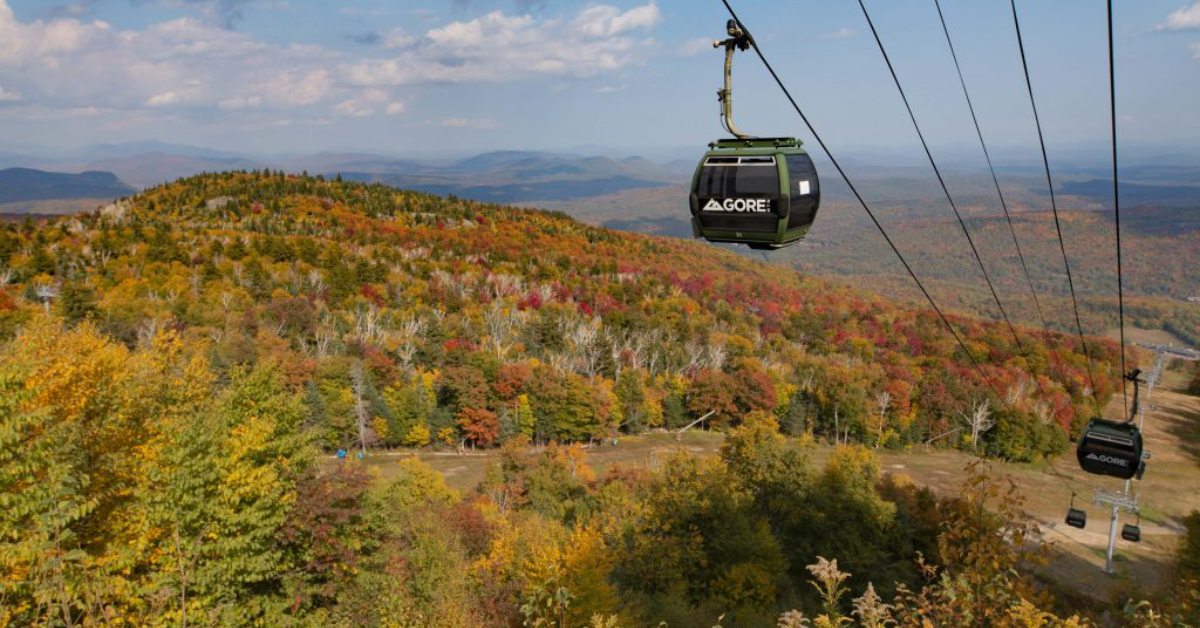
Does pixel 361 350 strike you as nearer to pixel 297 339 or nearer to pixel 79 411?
pixel 297 339

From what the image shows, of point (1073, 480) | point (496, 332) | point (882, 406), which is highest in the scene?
point (496, 332)

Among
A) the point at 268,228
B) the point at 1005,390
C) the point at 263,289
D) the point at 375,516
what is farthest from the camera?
the point at 268,228

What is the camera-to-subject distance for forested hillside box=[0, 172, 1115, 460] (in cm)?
6406

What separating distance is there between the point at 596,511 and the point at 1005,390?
211ft

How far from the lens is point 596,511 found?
36375 millimetres

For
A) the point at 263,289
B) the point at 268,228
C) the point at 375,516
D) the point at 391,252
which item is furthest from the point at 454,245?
the point at 375,516

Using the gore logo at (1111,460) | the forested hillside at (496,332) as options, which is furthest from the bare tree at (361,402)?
the gore logo at (1111,460)

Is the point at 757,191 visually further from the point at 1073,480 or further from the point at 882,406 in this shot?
the point at 1073,480

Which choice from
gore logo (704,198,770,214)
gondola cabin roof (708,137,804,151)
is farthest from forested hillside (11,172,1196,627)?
gondola cabin roof (708,137,804,151)

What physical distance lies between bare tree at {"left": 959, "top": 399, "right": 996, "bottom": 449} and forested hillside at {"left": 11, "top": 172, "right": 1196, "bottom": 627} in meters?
1.43

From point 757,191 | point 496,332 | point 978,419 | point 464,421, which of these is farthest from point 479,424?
point 757,191

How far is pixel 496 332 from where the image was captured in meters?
84.1

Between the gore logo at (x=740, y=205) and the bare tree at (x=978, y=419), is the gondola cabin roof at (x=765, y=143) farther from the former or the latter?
the bare tree at (x=978, y=419)

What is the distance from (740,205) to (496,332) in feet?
252
